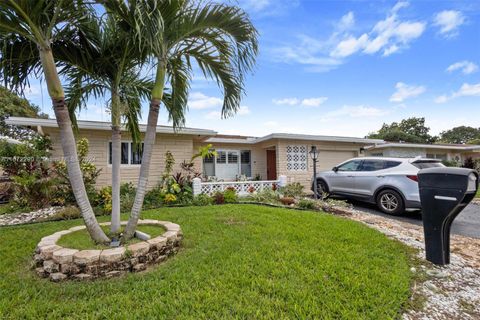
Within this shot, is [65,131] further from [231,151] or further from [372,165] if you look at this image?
[231,151]

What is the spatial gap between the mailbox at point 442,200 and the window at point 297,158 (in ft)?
27.8

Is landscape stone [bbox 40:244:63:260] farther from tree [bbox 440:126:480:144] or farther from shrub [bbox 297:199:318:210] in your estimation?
tree [bbox 440:126:480:144]

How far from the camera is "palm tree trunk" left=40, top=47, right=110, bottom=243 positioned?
2.96 m

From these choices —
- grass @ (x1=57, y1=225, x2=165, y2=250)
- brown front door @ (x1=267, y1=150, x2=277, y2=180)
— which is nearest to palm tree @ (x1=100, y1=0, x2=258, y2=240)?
grass @ (x1=57, y1=225, x2=165, y2=250)

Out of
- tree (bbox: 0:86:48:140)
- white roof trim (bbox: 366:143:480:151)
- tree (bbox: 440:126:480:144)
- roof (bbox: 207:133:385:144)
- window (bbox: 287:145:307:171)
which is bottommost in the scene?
window (bbox: 287:145:307:171)

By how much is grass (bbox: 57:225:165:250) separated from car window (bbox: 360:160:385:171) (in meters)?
6.89

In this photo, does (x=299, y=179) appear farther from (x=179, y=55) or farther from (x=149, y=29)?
(x=149, y=29)

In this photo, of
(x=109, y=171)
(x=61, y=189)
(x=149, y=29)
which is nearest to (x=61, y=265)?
(x=149, y=29)

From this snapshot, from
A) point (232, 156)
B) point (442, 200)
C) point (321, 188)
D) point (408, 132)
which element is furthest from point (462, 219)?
point (408, 132)

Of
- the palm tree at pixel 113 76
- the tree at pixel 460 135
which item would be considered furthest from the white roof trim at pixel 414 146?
the tree at pixel 460 135

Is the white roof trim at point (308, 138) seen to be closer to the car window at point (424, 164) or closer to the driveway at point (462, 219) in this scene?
the driveway at point (462, 219)

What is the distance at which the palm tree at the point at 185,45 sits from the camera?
2828mm

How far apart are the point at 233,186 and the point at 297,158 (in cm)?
443

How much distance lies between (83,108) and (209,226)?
138 inches
